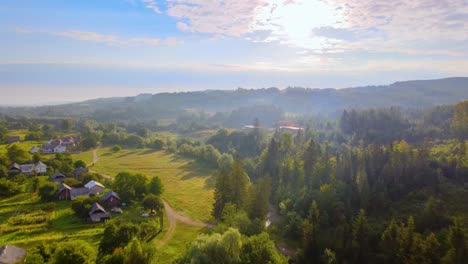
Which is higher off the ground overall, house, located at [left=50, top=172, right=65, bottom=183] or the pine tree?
house, located at [left=50, top=172, right=65, bottom=183]

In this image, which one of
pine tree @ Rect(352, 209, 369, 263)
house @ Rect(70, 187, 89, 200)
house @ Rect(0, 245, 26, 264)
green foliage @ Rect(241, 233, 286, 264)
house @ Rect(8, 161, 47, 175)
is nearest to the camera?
green foliage @ Rect(241, 233, 286, 264)

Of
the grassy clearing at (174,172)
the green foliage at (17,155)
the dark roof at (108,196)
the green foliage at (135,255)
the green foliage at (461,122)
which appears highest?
the green foliage at (461,122)

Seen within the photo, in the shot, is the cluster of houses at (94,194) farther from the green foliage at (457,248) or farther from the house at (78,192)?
the green foliage at (457,248)

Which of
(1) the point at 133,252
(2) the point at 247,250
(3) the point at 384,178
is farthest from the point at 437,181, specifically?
(1) the point at 133,252

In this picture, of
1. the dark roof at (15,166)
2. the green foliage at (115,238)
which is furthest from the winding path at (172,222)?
the dark roof at (15,166)

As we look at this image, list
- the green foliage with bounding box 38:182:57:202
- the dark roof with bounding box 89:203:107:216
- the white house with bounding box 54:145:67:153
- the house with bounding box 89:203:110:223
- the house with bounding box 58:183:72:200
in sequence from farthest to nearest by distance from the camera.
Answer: the white house with bounding box 54:145:67:153 < the house with bounding box 58:183:72:200 < the green foliage with bounding box 38:182:57:202 < the dark roof with bounding box 89:203:107:216 < the house with bounding box 89:203:110:223

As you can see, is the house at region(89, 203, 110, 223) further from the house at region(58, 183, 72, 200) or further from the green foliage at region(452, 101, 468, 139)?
the green foliage at region(452, 101, 468, 139)

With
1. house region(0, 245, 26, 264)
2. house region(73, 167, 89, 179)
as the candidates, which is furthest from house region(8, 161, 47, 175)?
house region(0, 245, 26, 264)
